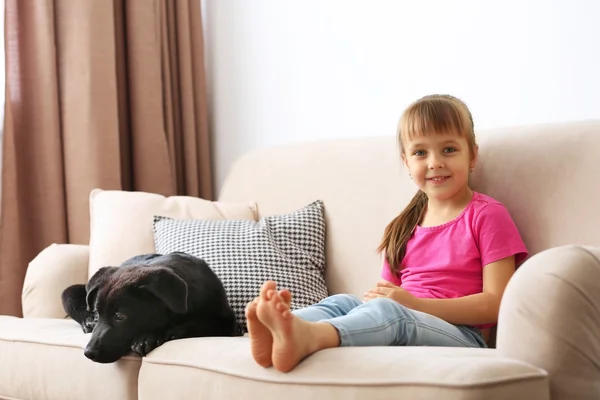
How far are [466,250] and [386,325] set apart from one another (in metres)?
0.42

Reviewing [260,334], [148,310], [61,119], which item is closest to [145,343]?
[148,310]

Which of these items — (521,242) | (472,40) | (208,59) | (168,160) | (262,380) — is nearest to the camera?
(262,380)

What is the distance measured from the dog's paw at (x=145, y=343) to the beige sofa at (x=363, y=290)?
0.02 metres

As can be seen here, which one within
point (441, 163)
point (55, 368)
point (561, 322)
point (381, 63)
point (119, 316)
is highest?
point (381, 63)

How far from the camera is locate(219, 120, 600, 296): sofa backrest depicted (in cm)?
180

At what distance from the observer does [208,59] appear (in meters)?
3.39

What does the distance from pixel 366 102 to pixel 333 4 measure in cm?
39

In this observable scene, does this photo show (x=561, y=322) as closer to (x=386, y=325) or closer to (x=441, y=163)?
(x=386, y=325)

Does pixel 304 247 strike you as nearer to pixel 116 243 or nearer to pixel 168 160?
pixel 116 243

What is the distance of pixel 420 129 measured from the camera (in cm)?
187

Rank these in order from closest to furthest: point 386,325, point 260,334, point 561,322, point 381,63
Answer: point 561,322 → point 260,334 → point 386,325 → point 381,63

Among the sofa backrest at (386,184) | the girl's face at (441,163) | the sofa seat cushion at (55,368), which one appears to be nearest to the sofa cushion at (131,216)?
the sofa backrest at (386,184)

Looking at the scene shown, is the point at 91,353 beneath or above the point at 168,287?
beneath

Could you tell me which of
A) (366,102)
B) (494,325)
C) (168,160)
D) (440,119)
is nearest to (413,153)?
(440,119)
